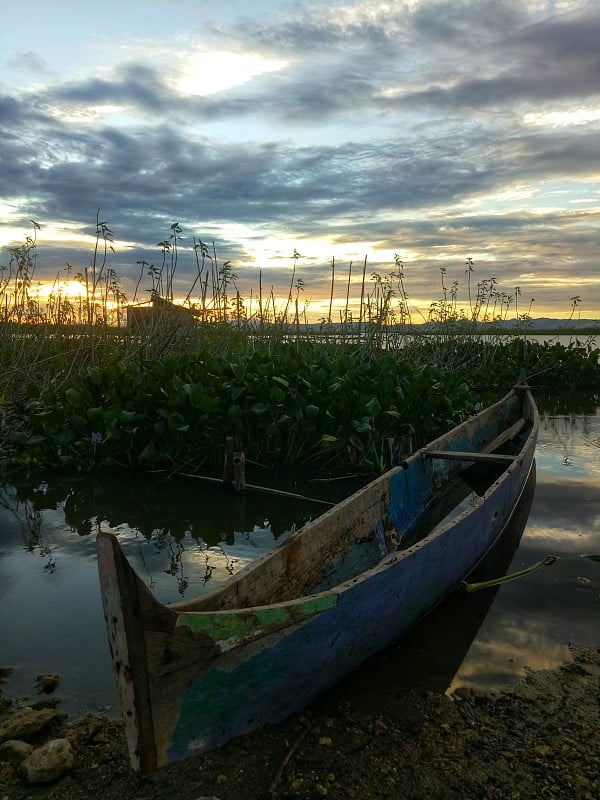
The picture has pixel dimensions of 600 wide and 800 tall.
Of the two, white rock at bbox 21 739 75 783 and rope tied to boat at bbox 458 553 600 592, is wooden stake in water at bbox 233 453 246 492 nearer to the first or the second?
rope tied to boat at bbox 458 553 600 592

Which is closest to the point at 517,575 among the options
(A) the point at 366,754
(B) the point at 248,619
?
(A) the point at 366,754

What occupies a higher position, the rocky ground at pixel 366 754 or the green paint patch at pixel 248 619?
the green paint patch at pixel 248 619

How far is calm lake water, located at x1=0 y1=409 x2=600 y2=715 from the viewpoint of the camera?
3232 millimetres

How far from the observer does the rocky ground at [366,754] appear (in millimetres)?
2338

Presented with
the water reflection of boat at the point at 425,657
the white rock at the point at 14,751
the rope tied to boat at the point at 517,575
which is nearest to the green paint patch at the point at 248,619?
the water reflection of boat at the point at 425,657

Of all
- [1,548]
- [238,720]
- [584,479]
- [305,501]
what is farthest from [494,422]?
[238,720]

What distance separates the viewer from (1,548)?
4.82 m

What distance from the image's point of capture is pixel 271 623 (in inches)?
96.7

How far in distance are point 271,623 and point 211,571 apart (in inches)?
80.3

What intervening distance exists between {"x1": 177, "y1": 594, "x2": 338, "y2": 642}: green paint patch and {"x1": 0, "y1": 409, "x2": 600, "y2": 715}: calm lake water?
2.65ft

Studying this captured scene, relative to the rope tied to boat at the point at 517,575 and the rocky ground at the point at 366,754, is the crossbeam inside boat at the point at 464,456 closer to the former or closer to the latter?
the rope tied to boat at the point at 517,575

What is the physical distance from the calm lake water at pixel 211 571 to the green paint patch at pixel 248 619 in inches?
31.8

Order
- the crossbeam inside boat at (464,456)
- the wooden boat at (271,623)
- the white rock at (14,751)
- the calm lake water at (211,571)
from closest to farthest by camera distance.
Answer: the wooden boat at (271,623), the white rock at (14,751), the calm lake water at (211,571), the crossbeam inside boat at (464,456)

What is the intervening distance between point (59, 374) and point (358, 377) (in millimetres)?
3902
